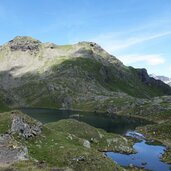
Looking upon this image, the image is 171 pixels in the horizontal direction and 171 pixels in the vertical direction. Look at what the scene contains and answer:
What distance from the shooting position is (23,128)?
7356cm

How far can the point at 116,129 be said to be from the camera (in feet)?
540

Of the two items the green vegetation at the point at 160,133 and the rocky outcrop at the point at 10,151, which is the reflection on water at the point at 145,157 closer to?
the green vegetation at the point at 160,133

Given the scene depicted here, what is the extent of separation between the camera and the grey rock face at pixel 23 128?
2864 inches

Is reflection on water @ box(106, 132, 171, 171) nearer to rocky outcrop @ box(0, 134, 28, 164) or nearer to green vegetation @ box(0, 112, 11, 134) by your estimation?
green vegetation @ box(0, 112, 11, 134)

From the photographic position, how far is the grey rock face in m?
72.8

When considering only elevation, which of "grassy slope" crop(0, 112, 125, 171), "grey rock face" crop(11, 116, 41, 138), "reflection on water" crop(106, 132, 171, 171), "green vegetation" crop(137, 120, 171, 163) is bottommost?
"reflection on water" crop(106, 132, 171, 171)

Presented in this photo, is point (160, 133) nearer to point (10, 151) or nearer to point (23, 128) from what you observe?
point (23, 128)

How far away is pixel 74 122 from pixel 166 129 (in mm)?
46136

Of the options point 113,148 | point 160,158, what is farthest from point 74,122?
point 160,158

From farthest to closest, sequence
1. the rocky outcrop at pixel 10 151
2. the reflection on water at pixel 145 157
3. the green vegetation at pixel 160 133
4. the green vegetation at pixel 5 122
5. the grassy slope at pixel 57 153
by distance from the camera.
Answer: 1. the green vegetation at pixel 160 133
2. the reflection on water at pixel 145 157
3. the green vegetation at pixel 5 122
4. the grassy slope at pixel 57 153
5. the rocky outcrop at pixel 10 151

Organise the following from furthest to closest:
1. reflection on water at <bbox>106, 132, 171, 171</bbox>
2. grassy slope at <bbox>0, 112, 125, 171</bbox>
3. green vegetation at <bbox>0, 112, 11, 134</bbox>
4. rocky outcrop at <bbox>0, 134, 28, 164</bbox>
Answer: reflection on water at <bbox>106, 132, 171, 171</bbox> → green vegetation at <bbox>0, 112, 11, 134</bbox> → grassy slope at <bbox>0, 112, 125, 171</bbox> → rocky outcrop at <bbox>0, 134, 28, 164</bbox>

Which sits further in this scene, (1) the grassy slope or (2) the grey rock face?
(2) the grey rock face

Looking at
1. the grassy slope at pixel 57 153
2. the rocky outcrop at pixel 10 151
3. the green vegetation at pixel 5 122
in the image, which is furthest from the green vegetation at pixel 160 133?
the rocky outcrop at pixel 10 151

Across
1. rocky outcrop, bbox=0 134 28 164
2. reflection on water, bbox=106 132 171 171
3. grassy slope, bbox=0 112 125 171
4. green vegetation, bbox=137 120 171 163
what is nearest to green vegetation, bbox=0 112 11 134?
grassy slope, bbox=0 112 125 171
